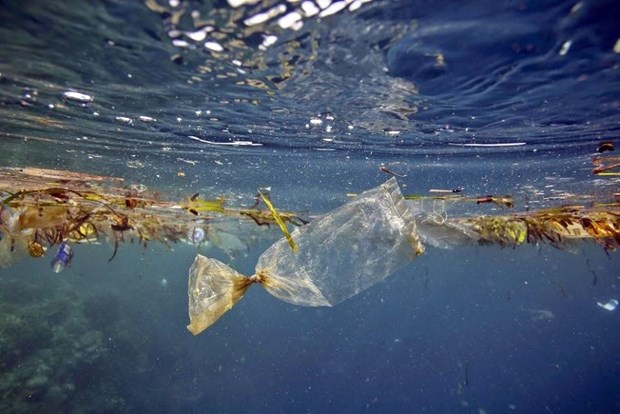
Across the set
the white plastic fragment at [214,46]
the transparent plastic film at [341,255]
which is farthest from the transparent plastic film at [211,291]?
the white plastic fragment at [214,46]

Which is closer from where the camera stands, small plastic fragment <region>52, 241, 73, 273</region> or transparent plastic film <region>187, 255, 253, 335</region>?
transparent plastic film <region>187, 255, 253, 335</region>

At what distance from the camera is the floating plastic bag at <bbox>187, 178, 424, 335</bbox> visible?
4.31 m

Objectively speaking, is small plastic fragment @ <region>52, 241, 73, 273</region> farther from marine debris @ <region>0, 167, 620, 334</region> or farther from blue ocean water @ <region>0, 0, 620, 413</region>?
blue ocean water @ <region>0, 0, 620, 413</region>

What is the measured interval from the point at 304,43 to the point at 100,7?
2.98 m

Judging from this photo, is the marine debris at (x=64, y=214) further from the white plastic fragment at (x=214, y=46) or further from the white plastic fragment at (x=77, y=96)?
the white plastic fragment at (x=214, y=46)

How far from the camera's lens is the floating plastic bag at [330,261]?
431 cm

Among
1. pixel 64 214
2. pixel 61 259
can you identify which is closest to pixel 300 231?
pixel 61 259

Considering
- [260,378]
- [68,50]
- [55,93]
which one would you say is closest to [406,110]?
[68,50]

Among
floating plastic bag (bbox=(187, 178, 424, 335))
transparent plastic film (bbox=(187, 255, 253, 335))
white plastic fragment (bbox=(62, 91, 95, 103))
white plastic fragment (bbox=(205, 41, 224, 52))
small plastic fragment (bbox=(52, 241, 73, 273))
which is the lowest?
small plastic fragment (bbox=(52, 241, 73, 273))

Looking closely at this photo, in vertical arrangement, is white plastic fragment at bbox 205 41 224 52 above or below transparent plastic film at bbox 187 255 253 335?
above

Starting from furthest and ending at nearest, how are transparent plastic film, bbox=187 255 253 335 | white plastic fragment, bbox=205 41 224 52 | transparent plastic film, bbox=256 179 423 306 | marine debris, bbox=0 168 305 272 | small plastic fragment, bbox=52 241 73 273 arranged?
1. marine debris, bbox=0 168 305 272
2. small plastic fragment, bbox=52 241 73 273
3. white plastic fragment, bbox=205 41 224 52
4. transparent plastic film, bbox=187 255 253 335
5. transparent plastic film, bbox=256 179 423 306

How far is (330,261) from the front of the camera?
14.2 ft

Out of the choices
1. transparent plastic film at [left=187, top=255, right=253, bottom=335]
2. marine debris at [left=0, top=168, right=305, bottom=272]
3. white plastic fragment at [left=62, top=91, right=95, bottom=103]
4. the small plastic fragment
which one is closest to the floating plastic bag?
transparent plastic film at [left=187, top=255, right=253, bottom=335]

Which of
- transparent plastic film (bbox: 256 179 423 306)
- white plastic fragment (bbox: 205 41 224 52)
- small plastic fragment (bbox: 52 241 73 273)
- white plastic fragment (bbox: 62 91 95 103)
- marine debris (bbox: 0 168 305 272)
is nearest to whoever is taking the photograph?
transparent plastic film (bbox: 256 179 423 306)
